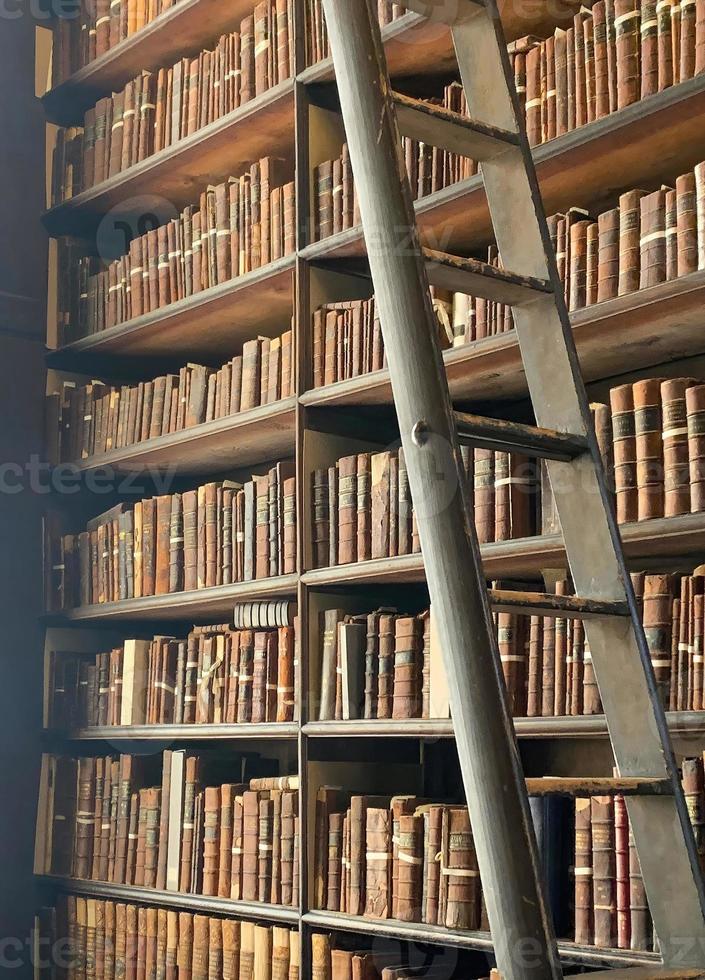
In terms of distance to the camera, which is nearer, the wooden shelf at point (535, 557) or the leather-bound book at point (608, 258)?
the wooden shelf at point (535, 557)

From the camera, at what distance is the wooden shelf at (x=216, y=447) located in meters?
3.00

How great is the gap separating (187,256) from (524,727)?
1618 millimetres

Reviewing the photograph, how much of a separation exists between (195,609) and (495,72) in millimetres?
1817

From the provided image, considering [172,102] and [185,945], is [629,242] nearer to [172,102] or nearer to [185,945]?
[172,102]

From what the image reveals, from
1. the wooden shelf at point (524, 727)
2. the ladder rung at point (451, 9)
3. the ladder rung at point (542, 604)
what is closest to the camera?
the ladder rung at point (542, 604)

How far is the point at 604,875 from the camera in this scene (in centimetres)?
212

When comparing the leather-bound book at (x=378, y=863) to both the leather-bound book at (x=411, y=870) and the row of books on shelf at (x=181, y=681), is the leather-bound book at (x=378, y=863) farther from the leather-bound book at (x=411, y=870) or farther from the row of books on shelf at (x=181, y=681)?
the row of books on shelf at (x=181, y=681)

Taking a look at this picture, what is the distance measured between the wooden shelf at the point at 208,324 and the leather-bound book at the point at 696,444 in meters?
1.09

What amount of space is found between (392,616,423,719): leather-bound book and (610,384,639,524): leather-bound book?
20.5 inches

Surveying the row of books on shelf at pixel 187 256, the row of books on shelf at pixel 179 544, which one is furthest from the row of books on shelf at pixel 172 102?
the row of books on shelf at pixel 179 544

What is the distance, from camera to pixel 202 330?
3.44 meters

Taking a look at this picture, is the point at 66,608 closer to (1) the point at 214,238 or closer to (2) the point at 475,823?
(1) the point at 214,238

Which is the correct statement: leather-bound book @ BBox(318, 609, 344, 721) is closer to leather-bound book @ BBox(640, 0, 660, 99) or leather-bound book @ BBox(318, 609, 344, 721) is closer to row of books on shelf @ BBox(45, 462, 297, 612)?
row of books on shelf @ BBox(45, 462, 297, 612)

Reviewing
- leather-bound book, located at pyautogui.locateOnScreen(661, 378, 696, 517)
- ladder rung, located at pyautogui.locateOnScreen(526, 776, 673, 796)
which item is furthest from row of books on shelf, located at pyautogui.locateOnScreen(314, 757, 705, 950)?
ladder rung, located at pyautogui.locateOnScreen(526, 776, 673, 796)
